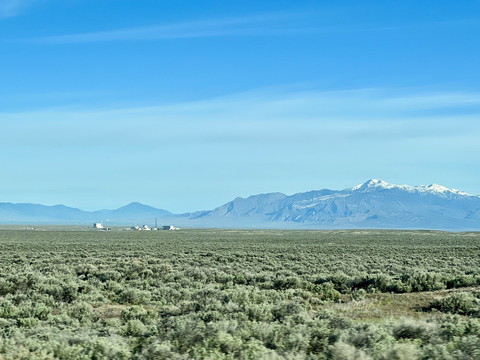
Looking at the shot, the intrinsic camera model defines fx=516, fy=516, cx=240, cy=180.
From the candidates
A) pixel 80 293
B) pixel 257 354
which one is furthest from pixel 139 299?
pixel 257 354

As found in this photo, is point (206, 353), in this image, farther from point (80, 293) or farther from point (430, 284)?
point (430, 284)

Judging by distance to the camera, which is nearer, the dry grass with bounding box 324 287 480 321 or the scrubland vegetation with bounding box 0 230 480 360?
the scrubland vegetation with bounding box 0 230 480 360

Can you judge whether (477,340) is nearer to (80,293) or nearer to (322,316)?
(322,316)

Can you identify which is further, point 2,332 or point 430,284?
point 430,284

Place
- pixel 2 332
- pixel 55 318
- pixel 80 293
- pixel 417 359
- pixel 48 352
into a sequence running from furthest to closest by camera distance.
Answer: pixel 80 293 < pixel 55 318 < pixel 2 332 < pixel 48 352 < pixel 417 359

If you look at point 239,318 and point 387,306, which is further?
point 387,306

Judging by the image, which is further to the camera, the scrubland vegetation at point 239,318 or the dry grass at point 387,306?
the dry grass at point 387,306

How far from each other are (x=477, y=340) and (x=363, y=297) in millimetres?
8597

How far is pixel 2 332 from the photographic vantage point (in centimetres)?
1097

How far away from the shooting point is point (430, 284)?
18.4 meters

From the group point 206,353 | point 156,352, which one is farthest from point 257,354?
point 156,352

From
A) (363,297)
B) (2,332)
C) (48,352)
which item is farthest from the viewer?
(363,297)

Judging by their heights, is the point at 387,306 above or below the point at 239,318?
below

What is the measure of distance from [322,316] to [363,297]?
5500mm
